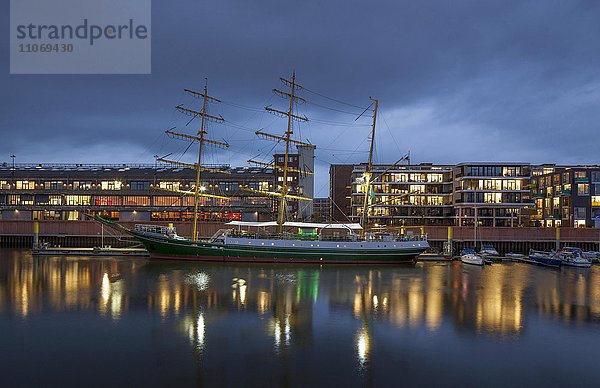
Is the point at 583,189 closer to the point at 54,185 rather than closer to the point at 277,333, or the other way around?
the point at 277,333

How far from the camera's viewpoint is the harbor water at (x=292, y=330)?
58.0 ft

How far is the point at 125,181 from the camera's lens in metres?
97.6

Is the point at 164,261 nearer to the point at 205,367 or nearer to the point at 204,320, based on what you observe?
the point at 204,320

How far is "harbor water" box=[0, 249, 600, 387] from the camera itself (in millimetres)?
17688

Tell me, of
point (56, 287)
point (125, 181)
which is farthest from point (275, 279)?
point (125, 181)

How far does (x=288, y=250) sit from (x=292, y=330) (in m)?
28.9

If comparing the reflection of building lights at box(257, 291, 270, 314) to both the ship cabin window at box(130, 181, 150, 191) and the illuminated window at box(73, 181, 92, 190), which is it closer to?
the ship cabin window at box(130, 181, 150, 191)

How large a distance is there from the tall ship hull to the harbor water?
1038cm

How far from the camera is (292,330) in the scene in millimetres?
23625

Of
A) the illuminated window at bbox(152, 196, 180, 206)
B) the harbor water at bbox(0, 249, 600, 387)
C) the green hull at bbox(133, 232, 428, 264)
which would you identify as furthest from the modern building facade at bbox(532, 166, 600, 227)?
the illuminated window at bbox(152, 196, 180, 206)

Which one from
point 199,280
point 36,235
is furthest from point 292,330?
point 36,235

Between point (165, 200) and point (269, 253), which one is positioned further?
point (165, 200)

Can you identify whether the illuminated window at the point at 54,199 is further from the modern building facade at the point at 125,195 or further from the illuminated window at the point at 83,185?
the illuminated window at the point at 83,185

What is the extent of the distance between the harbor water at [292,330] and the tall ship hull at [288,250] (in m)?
10.4
